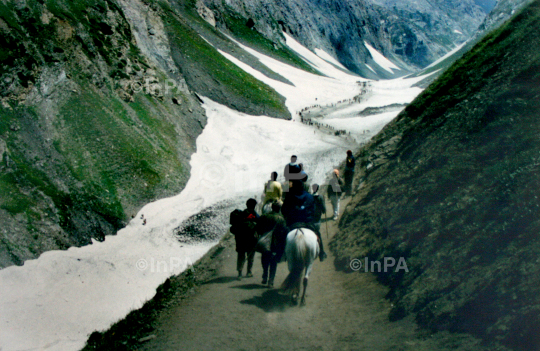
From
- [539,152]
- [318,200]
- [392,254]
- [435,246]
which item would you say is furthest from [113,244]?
[539,152]

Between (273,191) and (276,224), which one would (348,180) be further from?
(276,224)

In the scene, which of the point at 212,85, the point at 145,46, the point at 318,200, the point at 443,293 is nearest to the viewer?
the point at 443,293

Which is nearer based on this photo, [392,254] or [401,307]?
[401,307]

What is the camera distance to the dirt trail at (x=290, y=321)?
7961 mm

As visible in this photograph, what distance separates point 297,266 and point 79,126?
1742cm

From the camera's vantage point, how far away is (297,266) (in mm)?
9914

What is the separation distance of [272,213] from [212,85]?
31.7 metres

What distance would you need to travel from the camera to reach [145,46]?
37.9 meters

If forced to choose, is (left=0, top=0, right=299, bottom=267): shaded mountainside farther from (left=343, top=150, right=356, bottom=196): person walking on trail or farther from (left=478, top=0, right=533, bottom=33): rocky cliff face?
(left=478, top=0, right=533, bottom=33): rocky cliff face

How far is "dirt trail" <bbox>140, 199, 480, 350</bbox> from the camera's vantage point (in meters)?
7.96

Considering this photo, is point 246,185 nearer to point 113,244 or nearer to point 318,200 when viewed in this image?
point 113,244

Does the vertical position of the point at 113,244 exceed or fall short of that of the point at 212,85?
it falls short

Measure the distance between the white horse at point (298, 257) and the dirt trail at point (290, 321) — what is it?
1.38 ft

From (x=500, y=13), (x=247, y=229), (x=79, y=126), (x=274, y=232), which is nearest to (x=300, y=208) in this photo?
(x=274, y=232)
